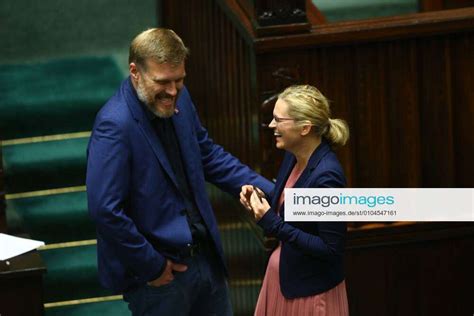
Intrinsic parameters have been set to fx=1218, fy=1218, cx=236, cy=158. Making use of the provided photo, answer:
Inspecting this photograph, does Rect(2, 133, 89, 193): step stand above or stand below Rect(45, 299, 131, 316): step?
above

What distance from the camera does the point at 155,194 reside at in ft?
12.5

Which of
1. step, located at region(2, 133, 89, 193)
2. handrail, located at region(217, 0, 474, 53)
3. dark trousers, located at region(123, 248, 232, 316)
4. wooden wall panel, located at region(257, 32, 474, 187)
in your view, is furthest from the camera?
step, located at region(2, 133, 89, 193)

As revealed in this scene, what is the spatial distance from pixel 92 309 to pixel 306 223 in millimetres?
2267

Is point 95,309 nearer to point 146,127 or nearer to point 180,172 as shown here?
point 180,172

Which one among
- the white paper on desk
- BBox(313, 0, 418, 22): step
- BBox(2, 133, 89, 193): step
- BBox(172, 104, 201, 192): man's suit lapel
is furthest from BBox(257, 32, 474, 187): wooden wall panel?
BBox(313, 0, 418, 22): step

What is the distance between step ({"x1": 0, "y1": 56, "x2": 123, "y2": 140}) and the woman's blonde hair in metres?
2.64

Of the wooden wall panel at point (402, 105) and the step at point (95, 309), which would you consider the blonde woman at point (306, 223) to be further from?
the step at point (95, 309)

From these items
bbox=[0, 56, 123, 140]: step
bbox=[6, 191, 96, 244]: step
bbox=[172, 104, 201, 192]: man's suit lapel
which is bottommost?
A: bbox=[6, 191, 96, 244]: step

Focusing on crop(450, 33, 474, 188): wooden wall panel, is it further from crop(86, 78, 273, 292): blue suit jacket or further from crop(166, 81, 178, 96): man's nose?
crop(166, 81, 178, 96): man's nose

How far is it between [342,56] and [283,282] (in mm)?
1156

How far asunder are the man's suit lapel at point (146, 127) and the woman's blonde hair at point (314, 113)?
42 cm

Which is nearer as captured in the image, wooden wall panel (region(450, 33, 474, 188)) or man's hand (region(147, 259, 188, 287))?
man's hand (region(147, 259, 188, 287))

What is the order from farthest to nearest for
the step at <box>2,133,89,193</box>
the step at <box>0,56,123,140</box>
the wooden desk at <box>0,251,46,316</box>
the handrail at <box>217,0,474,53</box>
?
the step at <box>0,56,123,140</box> → the step at <box>2,133,89,193</box> → the handrail at <box>217,0,474,53</box> → the wooden desk at <box>0,251,46,316</box>

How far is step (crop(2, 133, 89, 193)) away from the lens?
19.9 feet
